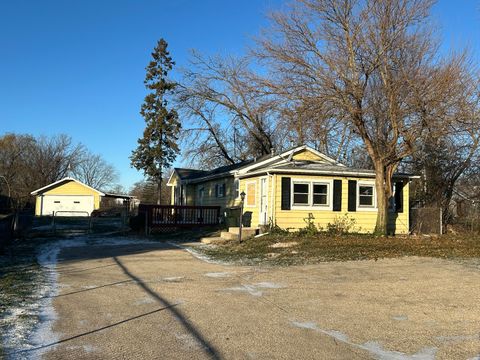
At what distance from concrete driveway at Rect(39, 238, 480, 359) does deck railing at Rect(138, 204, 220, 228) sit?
10593 millimetres

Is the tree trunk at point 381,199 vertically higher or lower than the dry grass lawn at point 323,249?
higher

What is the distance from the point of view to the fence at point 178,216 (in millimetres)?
22203

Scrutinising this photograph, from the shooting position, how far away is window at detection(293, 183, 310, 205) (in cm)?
1888

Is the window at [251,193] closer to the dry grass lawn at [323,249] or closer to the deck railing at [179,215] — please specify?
the deck railing at [179,215]

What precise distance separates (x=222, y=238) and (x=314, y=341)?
12727 mm

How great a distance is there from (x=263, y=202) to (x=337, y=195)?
313cm

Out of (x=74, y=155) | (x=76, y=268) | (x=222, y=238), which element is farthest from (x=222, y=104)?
(x=74, y=155)

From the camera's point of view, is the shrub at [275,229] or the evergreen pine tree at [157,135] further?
the evergreen pine tree at [157,135]

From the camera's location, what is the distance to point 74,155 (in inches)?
2773

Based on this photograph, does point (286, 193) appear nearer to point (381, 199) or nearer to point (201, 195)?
point (381, 199)

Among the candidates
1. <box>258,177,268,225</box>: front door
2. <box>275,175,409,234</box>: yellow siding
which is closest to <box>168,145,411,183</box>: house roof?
<box>275,175,409,234</box>: yellow siding

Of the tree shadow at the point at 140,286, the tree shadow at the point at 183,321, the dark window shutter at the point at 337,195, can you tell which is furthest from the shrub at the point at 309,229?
the tree shadow at the point at 183,321

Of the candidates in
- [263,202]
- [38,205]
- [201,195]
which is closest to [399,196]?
[263,202]

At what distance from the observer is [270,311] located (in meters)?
7.02
